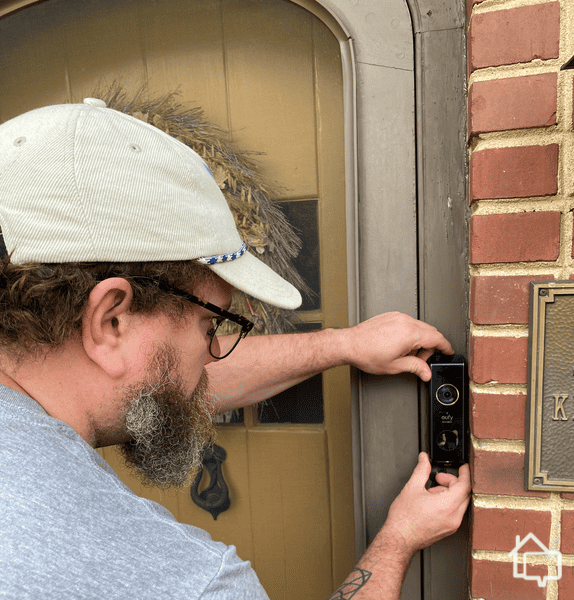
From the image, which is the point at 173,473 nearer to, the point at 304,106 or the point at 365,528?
the point at 365,528

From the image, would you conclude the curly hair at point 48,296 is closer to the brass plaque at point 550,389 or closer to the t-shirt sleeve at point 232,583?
the t-shirt sleeve at point 232,583

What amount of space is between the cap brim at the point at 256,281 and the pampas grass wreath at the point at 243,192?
334 millimetres

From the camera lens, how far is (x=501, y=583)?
3.01 ft

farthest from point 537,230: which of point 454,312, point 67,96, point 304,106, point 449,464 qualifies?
point 67,96

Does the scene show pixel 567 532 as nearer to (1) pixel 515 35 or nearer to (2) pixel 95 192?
(1) pixel 515 35

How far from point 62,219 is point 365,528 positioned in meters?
0.98

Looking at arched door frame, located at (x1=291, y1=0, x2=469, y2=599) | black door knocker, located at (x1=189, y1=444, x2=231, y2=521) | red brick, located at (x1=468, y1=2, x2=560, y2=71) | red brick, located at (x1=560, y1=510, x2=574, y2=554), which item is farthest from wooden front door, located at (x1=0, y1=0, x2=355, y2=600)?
red brick, located at (x1=560, y1=510, x2=574, y2=554)

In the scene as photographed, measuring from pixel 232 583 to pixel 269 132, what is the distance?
1044 mm

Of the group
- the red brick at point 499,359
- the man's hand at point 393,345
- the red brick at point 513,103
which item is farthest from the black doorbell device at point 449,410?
the red brick at point 513,103

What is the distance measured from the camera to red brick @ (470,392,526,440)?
874 millimetres

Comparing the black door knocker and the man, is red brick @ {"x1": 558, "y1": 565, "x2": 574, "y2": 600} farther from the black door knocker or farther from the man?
the black door knocker

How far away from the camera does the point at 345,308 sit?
4.18 ft

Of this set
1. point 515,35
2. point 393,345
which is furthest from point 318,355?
point 515,35

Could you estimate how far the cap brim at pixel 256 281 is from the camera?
33.0 inches
